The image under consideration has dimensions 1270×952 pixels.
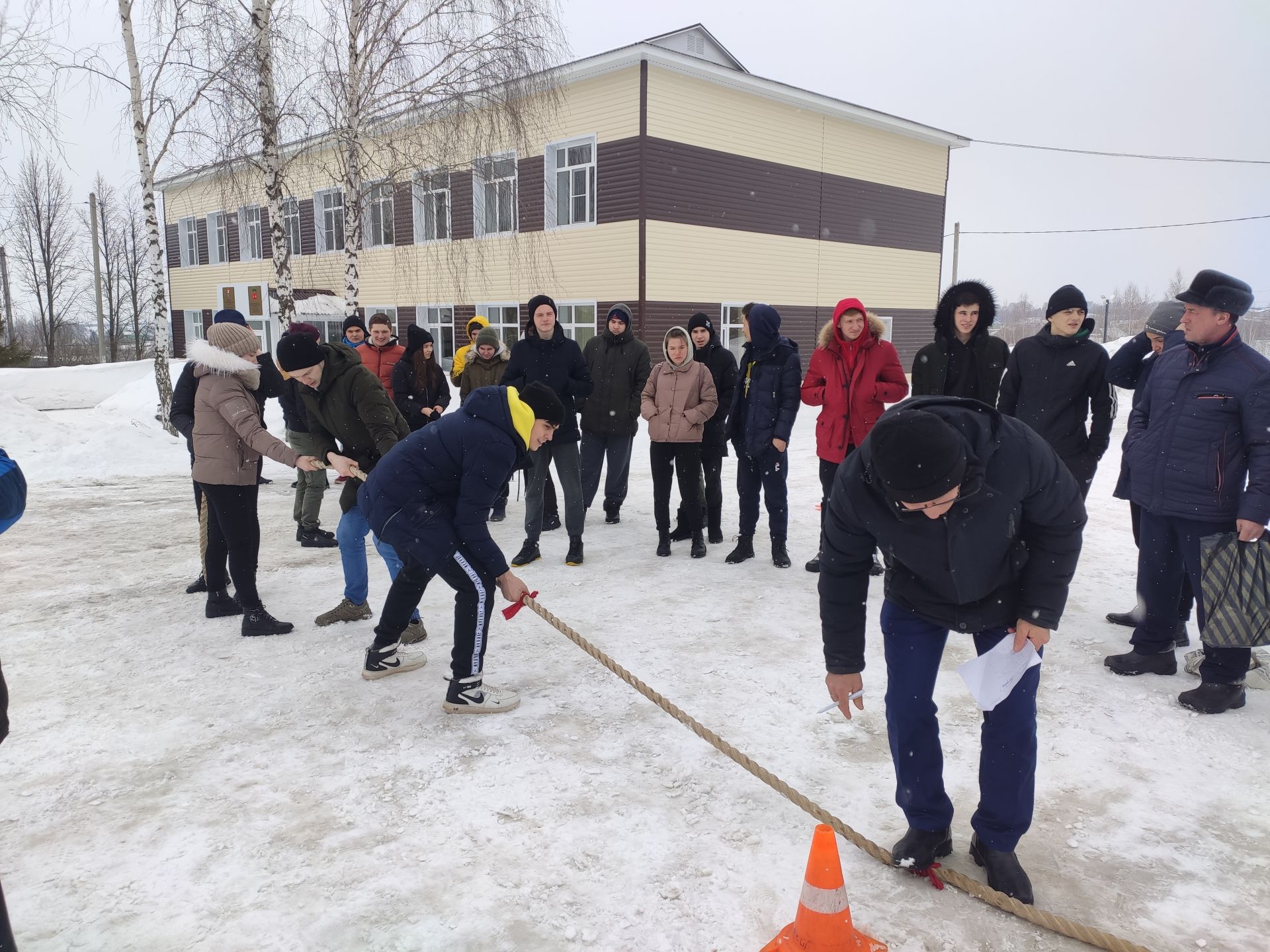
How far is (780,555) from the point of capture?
607 cm

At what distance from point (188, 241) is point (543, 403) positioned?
3102 centimetres

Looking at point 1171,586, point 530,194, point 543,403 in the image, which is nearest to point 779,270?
point 530,194

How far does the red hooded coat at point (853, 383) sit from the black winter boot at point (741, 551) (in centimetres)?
93

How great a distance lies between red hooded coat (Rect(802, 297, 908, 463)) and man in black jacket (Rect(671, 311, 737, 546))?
846 mm

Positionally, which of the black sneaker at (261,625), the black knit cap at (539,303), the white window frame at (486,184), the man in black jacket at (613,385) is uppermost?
the white window frame at (486,184)

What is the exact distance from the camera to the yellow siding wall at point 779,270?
55.5 ft

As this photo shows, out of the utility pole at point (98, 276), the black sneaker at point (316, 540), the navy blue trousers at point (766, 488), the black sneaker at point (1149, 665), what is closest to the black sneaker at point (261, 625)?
the black sneaker at point (316, 540)

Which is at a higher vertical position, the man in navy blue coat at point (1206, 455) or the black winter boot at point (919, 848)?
the man in navy blue coat at point (1206, 455)

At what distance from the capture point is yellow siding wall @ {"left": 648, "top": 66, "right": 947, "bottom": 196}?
16.4 m

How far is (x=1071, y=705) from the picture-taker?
3840 mm

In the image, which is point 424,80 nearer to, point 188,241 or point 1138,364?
point 1138,364

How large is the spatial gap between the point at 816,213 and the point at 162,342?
14609 mm

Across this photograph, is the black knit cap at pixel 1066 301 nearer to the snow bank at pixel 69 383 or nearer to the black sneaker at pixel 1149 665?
the black sneaker at pixel 1149 665

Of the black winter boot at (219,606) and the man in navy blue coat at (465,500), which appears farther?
the black winter boot at (219,606)
